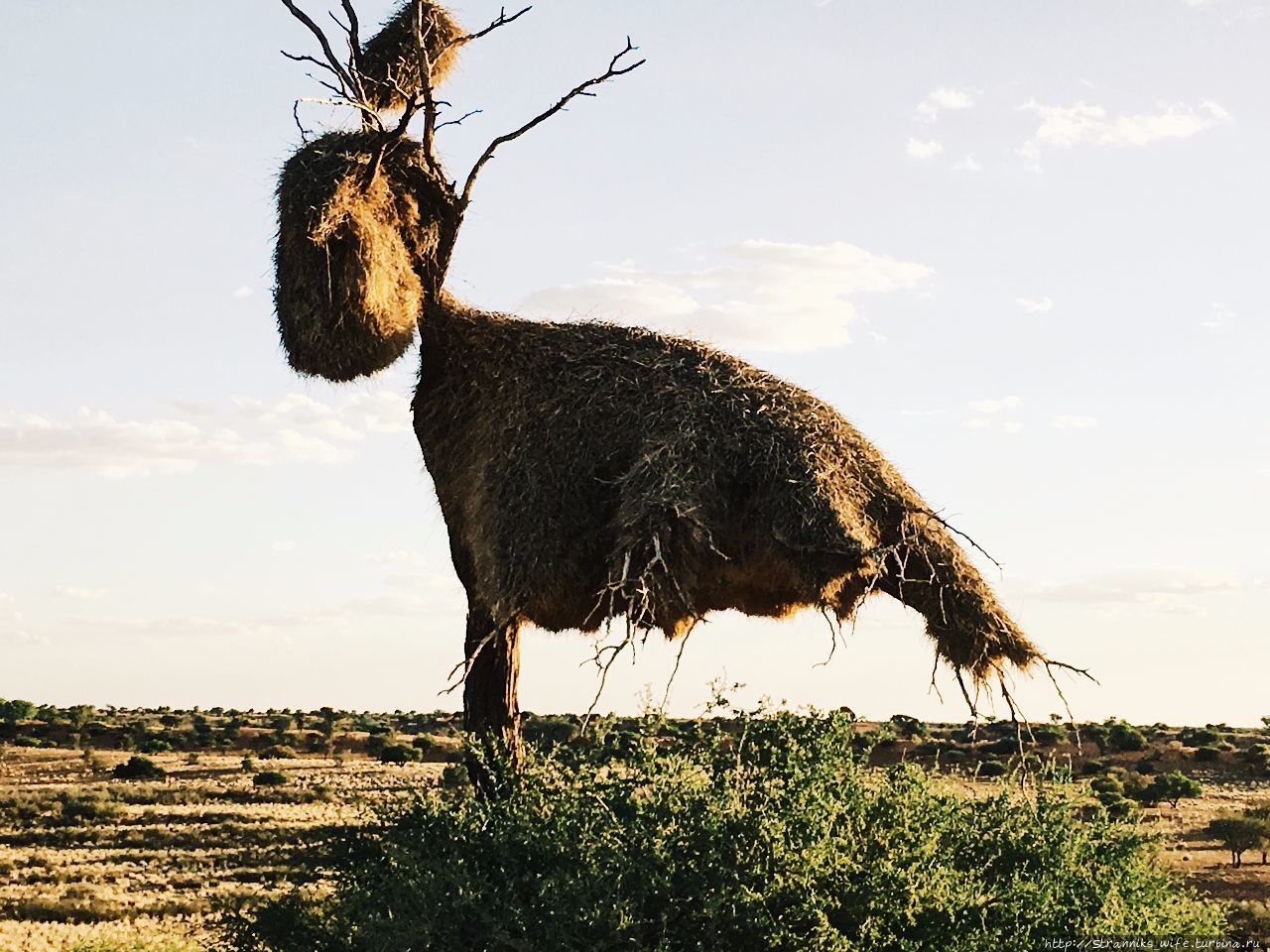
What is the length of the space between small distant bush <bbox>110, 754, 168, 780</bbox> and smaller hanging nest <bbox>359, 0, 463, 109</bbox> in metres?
41.3

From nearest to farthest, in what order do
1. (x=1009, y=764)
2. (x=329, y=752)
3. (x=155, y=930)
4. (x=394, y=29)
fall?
(x=1009, y=764), (x=394, y=29), (x=155, y=930), (x=329, y=752)

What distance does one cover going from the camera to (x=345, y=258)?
14.0 metres

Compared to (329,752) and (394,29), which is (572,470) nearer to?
(394,29)

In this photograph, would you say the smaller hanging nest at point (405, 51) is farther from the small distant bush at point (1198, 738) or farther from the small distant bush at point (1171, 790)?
the small distant bush at point (1198, 738)

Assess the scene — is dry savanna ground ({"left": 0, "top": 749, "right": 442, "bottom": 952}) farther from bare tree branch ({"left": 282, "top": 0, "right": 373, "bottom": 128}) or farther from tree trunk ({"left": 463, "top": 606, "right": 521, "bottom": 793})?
bare tree branch ({"left": 282, "top": 0, "right": 373, "bottom": 128})

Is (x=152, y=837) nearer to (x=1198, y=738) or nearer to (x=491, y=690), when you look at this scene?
(x=491, y=690)

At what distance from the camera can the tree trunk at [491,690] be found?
47.1 feet

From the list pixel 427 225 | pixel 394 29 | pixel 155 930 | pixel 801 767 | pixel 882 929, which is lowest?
pixel 155 930

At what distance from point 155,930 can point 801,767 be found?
17225 mm

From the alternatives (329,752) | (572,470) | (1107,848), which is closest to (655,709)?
(572,470)

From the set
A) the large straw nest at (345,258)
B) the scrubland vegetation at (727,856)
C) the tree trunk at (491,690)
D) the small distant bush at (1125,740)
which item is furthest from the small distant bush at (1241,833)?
the large straw nest at (345,258)

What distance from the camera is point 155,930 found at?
26.0 metres

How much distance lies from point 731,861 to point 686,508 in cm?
294

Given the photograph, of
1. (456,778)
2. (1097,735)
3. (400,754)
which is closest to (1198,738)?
(1097,735)
